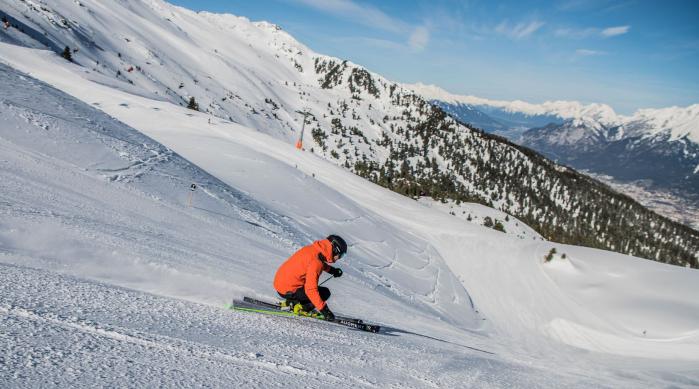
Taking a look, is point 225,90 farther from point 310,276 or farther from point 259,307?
point 310,276

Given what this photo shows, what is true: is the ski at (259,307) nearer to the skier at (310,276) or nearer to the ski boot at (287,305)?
the ski boot at (287,305)

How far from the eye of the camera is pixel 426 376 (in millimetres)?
6941

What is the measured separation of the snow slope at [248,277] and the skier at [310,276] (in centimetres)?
43

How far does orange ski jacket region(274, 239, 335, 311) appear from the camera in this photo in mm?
7581

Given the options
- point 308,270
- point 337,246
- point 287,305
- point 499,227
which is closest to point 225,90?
point 499,227

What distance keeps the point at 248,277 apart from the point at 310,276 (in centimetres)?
307

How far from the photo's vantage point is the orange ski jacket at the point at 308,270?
24.9 ft

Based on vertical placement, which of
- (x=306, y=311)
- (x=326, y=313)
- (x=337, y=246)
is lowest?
(x=306, y=311)

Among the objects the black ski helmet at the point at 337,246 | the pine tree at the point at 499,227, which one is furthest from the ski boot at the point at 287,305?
the pine tree at the point at 499,227

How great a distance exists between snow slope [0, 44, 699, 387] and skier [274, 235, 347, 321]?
428 mm

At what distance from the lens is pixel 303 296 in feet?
27.1

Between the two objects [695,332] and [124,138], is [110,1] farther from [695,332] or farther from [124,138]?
[695,332]

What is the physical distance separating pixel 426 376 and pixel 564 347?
21198mm

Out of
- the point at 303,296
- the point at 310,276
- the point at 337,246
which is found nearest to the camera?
the point at 337,246
